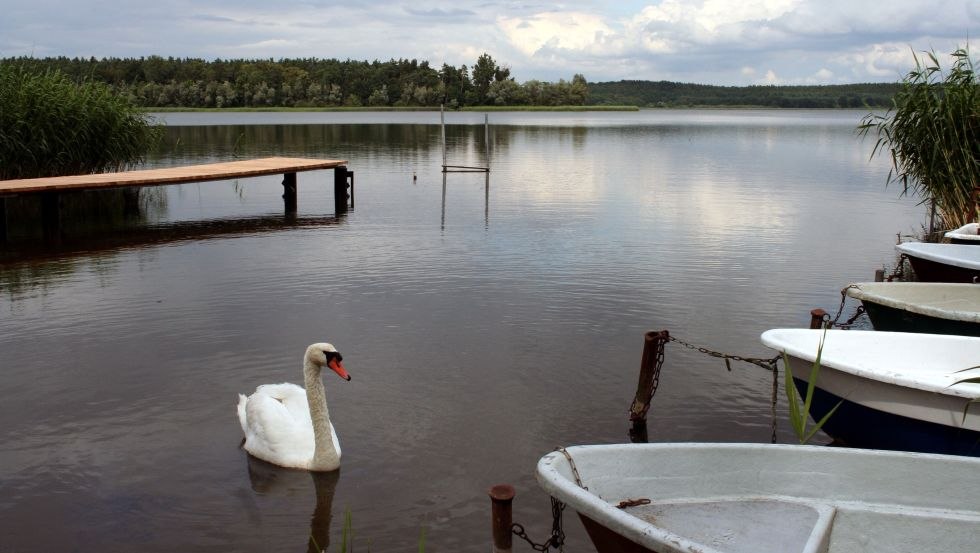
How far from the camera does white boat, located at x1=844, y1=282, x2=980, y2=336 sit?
887cm

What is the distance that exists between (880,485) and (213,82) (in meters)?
128

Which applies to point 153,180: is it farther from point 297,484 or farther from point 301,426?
point 297,484

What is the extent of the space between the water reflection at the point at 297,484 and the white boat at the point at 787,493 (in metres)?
2.63

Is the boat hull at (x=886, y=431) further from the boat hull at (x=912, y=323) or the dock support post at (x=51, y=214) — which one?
the dock support post at (x=51, y=214)

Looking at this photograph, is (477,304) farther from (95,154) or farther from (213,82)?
(213,82)

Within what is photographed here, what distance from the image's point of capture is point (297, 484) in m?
7.40

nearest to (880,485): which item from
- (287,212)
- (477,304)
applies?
(477,304)

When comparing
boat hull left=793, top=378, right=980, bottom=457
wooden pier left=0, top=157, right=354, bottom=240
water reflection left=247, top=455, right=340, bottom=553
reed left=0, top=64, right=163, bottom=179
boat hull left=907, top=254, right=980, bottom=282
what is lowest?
water reflection left=247, top=455, right=340, bottom=553

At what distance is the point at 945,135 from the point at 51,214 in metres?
19.1

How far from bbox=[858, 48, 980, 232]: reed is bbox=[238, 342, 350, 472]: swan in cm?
1327

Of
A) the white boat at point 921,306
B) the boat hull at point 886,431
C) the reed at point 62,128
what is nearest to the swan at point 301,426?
the boat hull at point 886,431

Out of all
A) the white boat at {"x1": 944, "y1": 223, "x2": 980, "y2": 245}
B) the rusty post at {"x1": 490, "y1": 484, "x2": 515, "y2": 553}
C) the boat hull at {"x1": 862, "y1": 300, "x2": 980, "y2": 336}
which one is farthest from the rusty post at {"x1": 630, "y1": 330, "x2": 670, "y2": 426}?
the white boat at {"x1": 944, "y1": 223, "x2": 980, "y2": 245}

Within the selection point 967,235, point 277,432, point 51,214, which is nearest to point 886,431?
point 277,432

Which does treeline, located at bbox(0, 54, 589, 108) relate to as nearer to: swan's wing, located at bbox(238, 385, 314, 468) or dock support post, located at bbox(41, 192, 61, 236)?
dock support post, located at bbox(41, 192, 61, 236)
